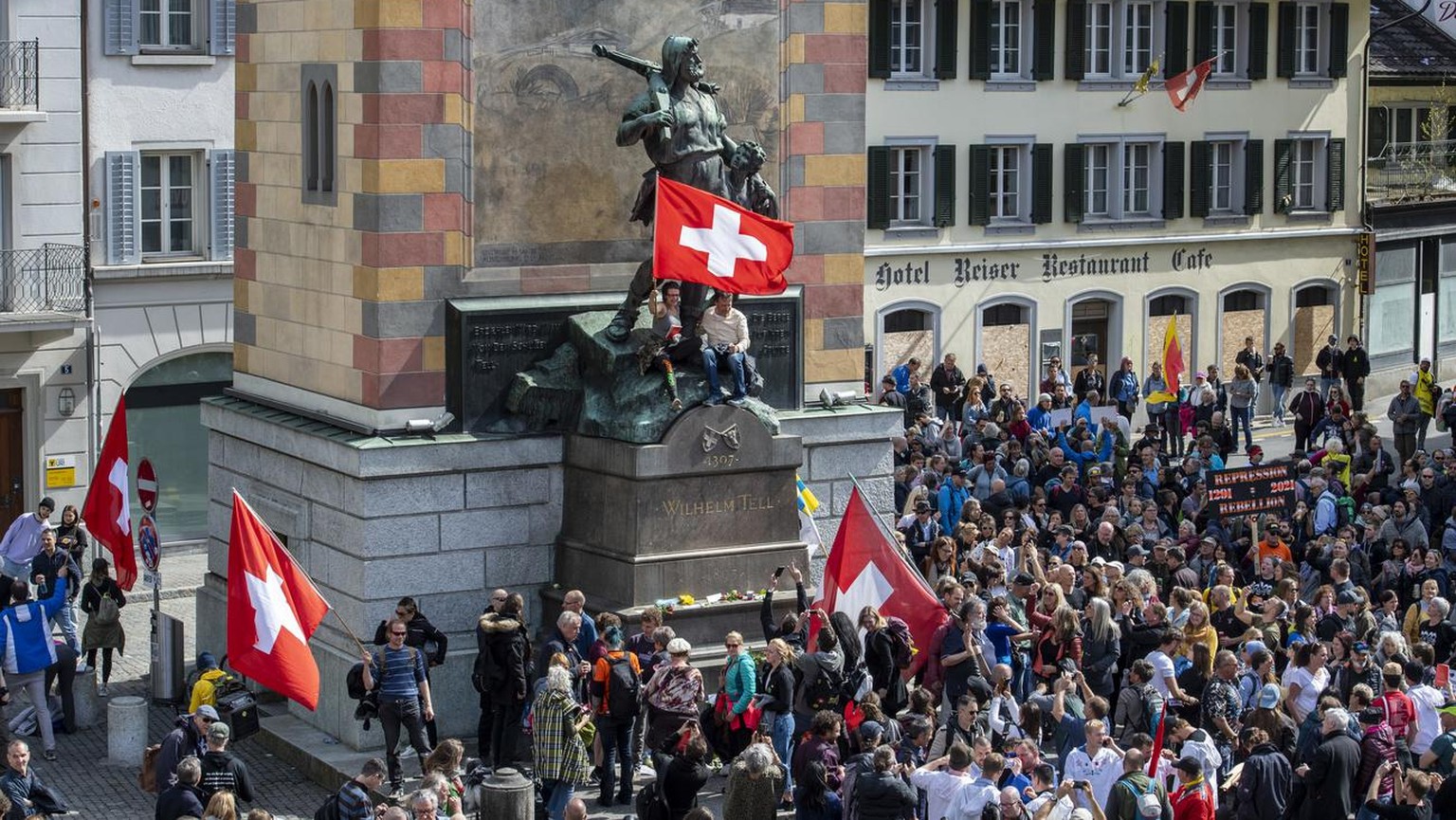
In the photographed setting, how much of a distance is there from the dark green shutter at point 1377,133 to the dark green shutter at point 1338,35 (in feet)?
6.63

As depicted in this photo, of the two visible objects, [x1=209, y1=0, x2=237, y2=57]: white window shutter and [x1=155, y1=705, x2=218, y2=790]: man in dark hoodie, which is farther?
[x1=209, y1=0, x2=237, y2=57]: white window shutter

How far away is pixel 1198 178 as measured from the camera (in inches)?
2152

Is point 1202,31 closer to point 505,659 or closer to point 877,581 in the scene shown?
point 877,581

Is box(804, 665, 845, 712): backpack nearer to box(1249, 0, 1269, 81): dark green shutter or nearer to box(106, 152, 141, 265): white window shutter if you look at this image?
box(106, 152, 141, 265): white window shutter

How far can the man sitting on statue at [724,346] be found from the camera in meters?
30.1

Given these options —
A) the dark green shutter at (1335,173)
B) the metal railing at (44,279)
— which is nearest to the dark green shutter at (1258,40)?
the dark green shutter at (1335,173)

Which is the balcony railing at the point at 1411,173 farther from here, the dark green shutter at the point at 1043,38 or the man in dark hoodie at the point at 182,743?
the man in dark hoodie at the point at 182,743

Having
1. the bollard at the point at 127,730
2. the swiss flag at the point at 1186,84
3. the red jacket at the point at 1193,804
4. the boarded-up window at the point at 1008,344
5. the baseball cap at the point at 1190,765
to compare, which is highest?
the swiss flag at the point at 1186,84

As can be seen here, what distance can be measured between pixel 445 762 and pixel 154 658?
9.34 meters

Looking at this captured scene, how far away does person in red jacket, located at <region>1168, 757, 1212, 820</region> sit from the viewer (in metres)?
24.2

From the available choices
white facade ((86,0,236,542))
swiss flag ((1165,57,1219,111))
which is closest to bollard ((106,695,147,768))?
white facade ((86,0,236,542))

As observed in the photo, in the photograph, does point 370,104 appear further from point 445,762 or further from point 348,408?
point 445,762

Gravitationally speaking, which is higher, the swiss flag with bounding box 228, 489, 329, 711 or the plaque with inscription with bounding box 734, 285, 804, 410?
the plaque with inscription with bounding box 734, 285, 804, 410

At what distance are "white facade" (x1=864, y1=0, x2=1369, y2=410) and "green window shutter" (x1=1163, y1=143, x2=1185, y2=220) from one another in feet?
0.08
